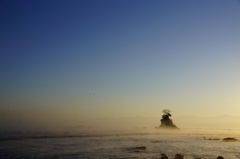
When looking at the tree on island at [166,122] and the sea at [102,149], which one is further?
the tree on island at [166,122]

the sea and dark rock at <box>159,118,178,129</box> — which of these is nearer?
the sea

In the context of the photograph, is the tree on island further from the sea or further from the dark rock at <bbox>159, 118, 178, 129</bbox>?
the sea

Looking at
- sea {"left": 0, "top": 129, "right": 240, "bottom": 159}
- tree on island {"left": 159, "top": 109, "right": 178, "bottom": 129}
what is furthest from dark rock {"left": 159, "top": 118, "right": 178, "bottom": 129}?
sea {"left": 0, "top": 129, "right": 240, "bottom": 159}

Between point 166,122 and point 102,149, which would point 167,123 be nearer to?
point 166,122

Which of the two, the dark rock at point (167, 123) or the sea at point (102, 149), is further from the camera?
the dark rock at point (167, 123)

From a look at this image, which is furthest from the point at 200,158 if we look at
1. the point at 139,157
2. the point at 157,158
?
the point at 139,157

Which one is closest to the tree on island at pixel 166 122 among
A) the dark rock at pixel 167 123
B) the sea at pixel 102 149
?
the dark rock at pixel 167 123

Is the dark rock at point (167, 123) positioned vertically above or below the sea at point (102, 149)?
Result: above

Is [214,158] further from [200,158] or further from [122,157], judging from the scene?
[122,157]

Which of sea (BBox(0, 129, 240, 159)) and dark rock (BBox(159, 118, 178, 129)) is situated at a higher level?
dark rock (BBox(159, 118, 178, 129))

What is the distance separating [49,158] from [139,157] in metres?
12.4

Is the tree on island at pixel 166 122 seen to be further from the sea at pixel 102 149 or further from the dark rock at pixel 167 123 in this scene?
the sea at pixel 102 149

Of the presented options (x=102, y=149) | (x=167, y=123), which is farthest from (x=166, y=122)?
(x=102, y=149)

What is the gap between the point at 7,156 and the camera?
2791cm
